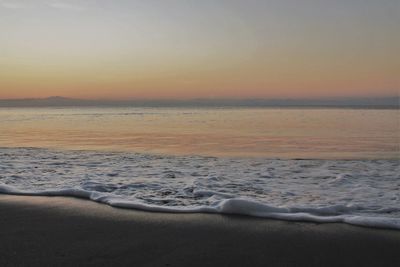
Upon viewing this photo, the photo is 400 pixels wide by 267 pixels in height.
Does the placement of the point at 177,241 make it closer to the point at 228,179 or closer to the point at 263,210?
the point at 263,210

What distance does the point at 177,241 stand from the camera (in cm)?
431

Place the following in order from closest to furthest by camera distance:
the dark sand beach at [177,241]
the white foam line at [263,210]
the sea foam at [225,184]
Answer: the dark sand beach at [177,241]
the white foam line at [263,210]
the sea foam at [225,184]

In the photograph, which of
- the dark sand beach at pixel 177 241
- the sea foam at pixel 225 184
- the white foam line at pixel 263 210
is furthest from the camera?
the sea foam at pixel 225 184

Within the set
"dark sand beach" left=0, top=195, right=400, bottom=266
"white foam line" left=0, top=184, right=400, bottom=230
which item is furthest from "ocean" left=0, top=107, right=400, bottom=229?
"dark sand beach" left=0, top=195, right=400, bottom=266

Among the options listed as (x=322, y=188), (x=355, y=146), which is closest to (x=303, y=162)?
(x=322, y=188)

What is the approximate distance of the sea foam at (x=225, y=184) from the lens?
5541mm

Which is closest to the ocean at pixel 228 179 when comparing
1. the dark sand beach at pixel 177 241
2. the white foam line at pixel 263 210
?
the white foam line at pixel 263 210

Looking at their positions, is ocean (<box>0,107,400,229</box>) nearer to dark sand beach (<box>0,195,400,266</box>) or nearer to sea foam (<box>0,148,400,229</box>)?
sea foam (<box>0,148,400,229</box>)

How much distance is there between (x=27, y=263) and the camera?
364cm

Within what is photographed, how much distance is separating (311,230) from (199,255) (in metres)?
1.53

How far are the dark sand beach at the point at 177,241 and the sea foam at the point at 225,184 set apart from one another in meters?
0.43

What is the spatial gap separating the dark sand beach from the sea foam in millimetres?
428

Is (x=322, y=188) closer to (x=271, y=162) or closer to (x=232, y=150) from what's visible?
(x=271, y=162)

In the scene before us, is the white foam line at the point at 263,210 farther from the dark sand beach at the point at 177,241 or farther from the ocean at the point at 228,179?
the dark sand beach at the point at 177,241
